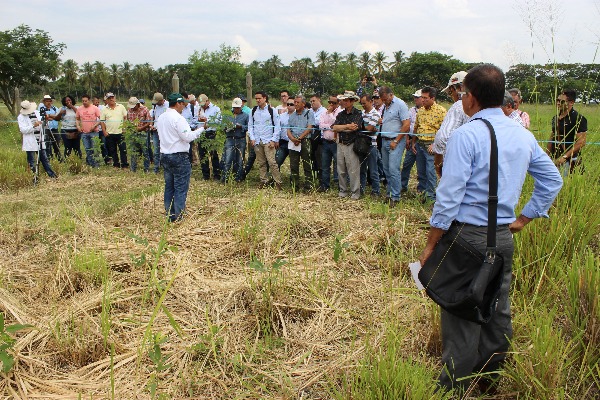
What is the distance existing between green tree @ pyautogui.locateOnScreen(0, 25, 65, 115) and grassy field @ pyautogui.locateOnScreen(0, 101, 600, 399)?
17386 millimetres

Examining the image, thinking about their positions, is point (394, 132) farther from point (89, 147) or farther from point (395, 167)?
point (89, 147)

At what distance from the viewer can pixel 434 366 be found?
2387mm

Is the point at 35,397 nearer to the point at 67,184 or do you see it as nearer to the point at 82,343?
the point at 82,343

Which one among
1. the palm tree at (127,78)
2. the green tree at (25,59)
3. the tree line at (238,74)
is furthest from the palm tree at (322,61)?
the green tree at (25,59)

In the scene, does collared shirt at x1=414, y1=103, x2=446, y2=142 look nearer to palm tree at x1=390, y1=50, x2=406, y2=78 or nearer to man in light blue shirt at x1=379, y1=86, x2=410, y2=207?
man in light blue shirt at x1=379, y1=86, x2=410, y2=207

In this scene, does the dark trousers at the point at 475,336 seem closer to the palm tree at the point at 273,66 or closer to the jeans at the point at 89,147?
the jeans at the point at 89,147

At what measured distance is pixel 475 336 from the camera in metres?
2.16

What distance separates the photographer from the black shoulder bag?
6.57ft

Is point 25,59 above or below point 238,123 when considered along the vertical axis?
above

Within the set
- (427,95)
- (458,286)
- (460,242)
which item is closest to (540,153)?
(460,242)

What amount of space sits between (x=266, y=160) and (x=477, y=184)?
6.48 meters


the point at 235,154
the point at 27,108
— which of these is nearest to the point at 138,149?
the point at 27,108

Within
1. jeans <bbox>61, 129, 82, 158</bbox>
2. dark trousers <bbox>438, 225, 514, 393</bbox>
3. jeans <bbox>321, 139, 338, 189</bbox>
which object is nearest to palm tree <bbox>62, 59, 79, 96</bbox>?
jeans <bbox>61, 129, 82, 158</bbox>

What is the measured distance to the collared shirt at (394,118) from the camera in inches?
259
